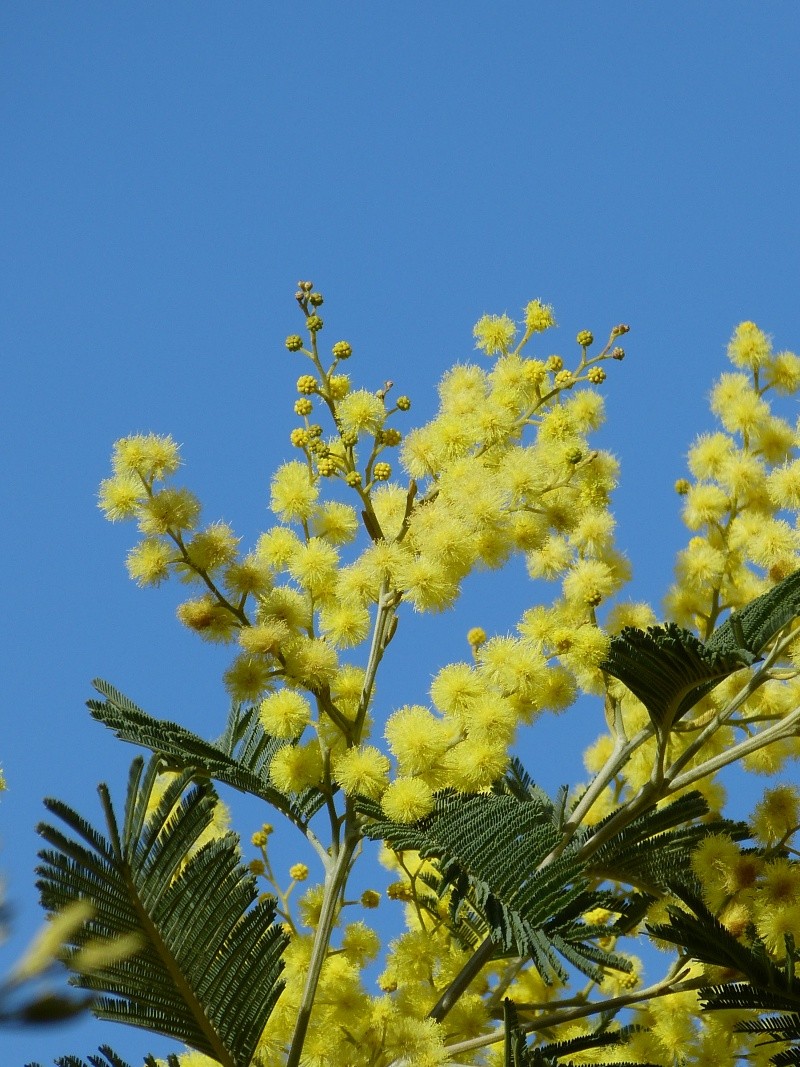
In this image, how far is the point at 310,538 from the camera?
138 inches

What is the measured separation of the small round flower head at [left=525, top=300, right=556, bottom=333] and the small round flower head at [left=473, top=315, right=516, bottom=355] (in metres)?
0.06

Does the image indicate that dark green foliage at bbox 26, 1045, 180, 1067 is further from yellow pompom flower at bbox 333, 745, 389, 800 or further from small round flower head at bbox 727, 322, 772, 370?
small round flower head at bbox 727, 322, 772, 370

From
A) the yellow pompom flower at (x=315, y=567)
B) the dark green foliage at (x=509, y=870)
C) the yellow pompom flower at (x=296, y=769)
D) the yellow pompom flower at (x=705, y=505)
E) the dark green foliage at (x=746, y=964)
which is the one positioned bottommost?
the dark green foliage at (x=746, y=964)

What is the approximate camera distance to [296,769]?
3250 mm

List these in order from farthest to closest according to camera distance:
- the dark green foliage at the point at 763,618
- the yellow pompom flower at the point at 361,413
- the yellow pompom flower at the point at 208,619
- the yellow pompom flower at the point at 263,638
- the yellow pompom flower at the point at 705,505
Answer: the yellow pompom flower at the point at 705,505 → the yellow pompom flower at the point at 361,413 → the yellow pompom flower at the point at 208,619 → the yellow pompom flower at the point at 263,638 → the dark green foliage at the point at 763,618

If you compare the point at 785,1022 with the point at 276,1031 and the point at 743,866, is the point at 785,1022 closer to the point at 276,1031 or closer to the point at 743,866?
the point at 743,866

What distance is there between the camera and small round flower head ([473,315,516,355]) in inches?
161

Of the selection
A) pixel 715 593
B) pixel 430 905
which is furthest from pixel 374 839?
pixel 715 593

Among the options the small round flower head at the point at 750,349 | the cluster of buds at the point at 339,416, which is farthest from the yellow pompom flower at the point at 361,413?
the small round flower head at the point at 750,349

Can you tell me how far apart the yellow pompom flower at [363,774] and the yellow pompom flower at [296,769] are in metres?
0.07

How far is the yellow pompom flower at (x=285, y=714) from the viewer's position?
3.18m

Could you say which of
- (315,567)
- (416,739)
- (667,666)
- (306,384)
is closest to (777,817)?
(667,666)

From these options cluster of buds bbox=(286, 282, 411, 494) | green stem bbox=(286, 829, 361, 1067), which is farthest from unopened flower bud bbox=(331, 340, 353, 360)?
green stem bbox=(286, 829, 361, 1067)

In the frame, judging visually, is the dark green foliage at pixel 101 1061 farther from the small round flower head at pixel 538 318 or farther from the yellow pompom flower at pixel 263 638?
the small round flower head at pixel 538 318
